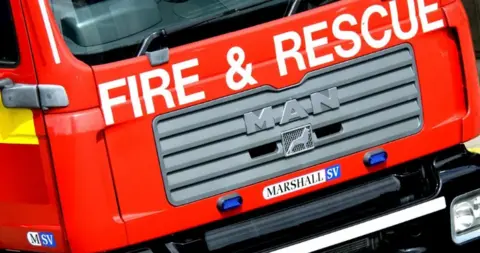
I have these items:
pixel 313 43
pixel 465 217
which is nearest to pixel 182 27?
pixel 313 43

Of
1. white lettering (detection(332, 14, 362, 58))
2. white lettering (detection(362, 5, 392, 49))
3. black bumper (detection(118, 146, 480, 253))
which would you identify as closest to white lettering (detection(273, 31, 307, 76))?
white lettering (detection(332, 14, 362, 58))

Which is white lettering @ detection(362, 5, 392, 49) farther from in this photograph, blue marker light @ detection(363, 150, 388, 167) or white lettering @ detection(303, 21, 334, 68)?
blue marker light @ detection(363, 150, 388, 167)

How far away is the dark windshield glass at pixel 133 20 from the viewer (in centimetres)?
402

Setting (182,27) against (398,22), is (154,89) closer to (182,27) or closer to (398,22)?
(182,27)

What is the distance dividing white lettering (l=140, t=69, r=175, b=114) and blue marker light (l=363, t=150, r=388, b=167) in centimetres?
102

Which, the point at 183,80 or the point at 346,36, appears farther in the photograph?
the point at 346,36

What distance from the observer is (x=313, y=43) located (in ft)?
14.0

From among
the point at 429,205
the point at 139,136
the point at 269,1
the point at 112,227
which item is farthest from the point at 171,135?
the point at 429,205

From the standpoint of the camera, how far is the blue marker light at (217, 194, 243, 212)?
419 centimetres

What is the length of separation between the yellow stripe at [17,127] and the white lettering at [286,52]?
1.11 meters

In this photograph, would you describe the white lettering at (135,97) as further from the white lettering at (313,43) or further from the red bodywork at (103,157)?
the white lettering at (313,43)

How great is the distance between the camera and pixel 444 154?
475 centimetres

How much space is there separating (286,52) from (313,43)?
0.45 ft

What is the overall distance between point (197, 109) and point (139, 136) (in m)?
0.28
